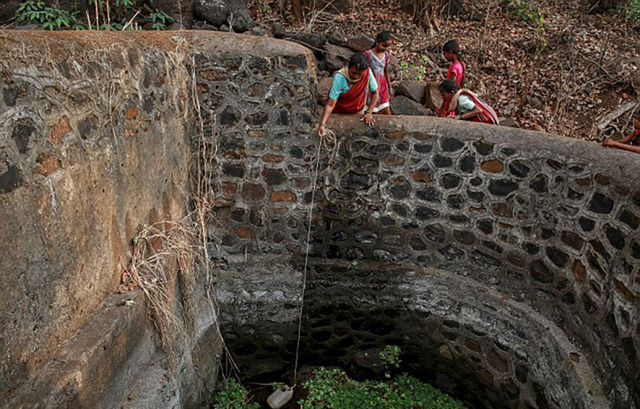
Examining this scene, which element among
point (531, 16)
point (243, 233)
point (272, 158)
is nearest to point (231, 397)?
point (243, 233)

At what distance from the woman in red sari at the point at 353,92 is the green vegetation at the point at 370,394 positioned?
7.52ft

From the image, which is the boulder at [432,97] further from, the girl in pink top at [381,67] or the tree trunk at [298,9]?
the tree trunk at [298,9]

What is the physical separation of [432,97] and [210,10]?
308 centimetres

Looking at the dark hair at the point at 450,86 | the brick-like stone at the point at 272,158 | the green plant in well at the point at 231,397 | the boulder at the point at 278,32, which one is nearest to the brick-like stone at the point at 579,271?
the dark hair at the point at 450,86

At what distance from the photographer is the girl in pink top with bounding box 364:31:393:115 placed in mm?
4977

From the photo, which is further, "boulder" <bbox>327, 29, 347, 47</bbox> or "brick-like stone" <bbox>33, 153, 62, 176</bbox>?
"boulder" <bbox>327, 29, 347, 47</bbox>

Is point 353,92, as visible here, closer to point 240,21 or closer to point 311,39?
point 311,39

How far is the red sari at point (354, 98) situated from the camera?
423 centimetres

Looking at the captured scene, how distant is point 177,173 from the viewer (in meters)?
3.60

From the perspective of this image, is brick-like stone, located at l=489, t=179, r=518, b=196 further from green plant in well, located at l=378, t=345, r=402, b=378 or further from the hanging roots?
the hanging roots

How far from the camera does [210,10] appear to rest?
253 inches

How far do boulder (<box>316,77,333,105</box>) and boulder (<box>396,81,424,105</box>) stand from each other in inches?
35.4

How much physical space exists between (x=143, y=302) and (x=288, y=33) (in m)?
4.75

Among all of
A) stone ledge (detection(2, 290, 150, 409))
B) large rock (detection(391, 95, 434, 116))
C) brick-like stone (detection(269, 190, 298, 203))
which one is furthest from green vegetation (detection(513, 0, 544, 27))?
stone ledge (detection(2, 290, 150, 409))
